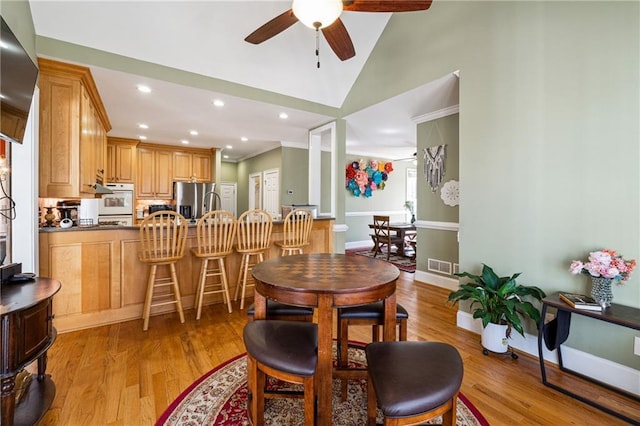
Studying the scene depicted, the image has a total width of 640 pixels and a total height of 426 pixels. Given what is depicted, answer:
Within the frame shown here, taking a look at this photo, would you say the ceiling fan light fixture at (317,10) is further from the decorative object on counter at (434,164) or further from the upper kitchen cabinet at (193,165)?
the upper kitchen cabinet at (193,165)

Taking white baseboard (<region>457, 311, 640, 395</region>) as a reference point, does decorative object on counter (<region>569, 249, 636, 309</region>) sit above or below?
above

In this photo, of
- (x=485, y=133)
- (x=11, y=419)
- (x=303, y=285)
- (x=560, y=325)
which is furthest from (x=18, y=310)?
(x=485, y=133)

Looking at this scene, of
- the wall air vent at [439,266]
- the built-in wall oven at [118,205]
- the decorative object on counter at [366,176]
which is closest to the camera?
the wall air vent at [439,266]

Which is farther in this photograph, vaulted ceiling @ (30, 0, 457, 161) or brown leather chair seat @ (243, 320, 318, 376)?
vaulted ceiling @ (30, 0, 457, 161)

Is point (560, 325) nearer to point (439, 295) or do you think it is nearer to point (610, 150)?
point (610, 150)

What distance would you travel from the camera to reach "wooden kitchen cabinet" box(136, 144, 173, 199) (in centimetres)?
602

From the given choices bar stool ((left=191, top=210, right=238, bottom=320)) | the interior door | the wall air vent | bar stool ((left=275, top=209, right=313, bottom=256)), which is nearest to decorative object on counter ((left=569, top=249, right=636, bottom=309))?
the wall air vent

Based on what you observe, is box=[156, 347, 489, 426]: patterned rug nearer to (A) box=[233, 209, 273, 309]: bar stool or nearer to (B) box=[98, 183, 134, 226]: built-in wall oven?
(A) box=[233, 209, 273, 309]: bar stool

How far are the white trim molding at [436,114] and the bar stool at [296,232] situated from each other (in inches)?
89.9

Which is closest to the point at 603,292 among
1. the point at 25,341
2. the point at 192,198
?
the point at 25,341

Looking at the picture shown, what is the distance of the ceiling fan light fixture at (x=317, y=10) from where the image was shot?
177cm

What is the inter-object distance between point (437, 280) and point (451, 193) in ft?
4.21

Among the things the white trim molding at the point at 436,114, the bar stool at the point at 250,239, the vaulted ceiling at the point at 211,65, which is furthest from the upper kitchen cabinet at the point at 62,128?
the white trim molding at the point at 436,114

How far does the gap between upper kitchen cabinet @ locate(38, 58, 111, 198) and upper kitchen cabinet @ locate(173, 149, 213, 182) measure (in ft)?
11.7
